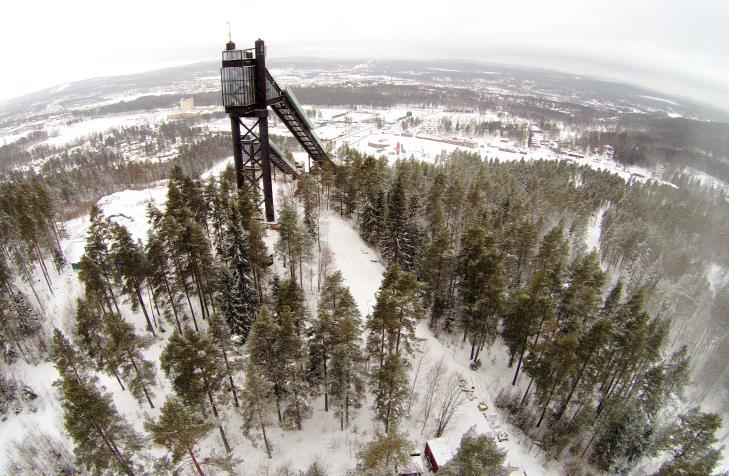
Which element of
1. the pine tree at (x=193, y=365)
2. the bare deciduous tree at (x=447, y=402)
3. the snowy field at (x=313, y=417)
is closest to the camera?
the pine tree at (x=193, y=365)

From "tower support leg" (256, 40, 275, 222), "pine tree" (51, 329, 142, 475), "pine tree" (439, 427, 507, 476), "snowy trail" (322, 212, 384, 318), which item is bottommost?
"snowy trail" (322, 212, 384, 318)

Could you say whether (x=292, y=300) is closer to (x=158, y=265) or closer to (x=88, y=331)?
(x=158, y=265)

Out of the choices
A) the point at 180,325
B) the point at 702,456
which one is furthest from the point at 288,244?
the point at 702,456

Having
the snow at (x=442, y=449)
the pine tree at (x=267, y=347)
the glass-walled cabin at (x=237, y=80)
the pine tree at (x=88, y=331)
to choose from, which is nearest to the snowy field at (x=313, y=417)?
the snow at (x=442, y=449)

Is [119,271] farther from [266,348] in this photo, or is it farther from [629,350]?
[629,350]

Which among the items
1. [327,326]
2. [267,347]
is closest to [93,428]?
[267,347]

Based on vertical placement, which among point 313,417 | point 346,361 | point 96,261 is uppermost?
point 96,261

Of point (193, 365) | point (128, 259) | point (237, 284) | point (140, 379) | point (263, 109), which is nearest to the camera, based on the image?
point (193, 365)

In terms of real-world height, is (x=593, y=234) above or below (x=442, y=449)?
below

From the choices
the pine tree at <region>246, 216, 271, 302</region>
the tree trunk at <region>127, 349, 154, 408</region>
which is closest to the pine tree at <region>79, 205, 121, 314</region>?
the tree trunk at <region>127, 349, 154, 408</region>

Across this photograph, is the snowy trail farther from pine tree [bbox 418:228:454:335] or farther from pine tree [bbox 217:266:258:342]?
pine tree [bbox 217:266:258:342]

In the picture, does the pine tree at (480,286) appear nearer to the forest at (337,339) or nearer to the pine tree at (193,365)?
the forest at (337,339)
